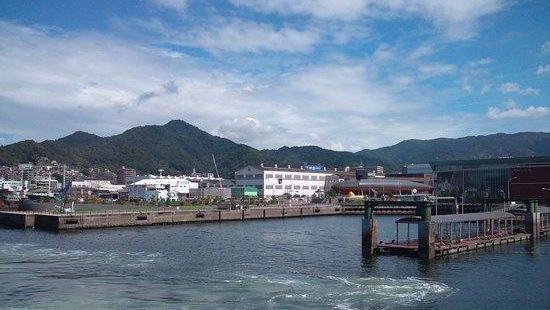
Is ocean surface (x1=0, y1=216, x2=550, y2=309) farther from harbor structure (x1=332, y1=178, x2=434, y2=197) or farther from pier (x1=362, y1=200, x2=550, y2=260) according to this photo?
harbor structure (x1=332, y1=178, x2=434, y2=197)

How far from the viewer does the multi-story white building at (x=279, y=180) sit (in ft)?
430

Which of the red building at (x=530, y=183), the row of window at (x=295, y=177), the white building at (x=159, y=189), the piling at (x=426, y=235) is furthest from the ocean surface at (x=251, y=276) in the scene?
the row of window at (x=295, y=177)

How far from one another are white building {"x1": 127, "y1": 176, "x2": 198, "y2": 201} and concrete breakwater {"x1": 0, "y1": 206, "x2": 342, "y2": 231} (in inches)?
1204

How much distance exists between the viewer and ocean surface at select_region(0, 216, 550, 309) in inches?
958

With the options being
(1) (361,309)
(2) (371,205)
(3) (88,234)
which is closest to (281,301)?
(1) (361,309)

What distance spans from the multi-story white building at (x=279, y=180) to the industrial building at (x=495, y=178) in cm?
3388

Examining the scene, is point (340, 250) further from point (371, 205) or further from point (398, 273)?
point (398, 273)

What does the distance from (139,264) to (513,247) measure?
109 ft

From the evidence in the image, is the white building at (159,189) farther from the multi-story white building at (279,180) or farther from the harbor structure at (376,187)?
the harbor structure at (376,187)

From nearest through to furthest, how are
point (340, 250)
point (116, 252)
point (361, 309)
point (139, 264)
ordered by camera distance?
point (361, 309) < point (139, 264) < point (116, 252) < point (340, 250)

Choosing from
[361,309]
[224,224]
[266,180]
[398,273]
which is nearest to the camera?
[361,309]

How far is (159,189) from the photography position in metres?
116

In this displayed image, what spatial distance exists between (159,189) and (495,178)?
74.0m

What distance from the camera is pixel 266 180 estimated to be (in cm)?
13075
